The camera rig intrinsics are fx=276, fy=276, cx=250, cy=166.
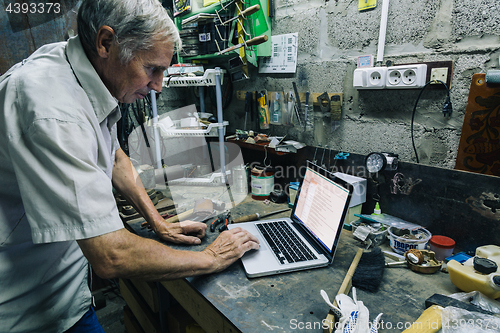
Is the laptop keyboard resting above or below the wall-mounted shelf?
below

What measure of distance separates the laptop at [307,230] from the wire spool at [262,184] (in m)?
0.37

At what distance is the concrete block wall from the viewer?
1023mm

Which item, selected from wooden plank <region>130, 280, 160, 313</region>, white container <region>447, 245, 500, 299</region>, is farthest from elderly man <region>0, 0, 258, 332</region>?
white container <region>447, 245, 500, 299</region>

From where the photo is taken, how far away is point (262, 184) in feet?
5.43

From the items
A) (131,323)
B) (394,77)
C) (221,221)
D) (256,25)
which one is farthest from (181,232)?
(256,25)

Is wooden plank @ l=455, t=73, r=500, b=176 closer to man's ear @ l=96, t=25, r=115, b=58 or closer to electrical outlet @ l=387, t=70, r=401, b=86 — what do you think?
electrical outlet @ l=387, t=70, r=401, b=86

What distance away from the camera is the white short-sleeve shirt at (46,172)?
62 cm

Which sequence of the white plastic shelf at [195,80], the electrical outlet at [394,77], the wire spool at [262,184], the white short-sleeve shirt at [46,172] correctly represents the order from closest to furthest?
the white short-sleeve shirt at [46,172]
the electrical outlet at [394,77]
the wire spool at [262,184]
the white plastic shelf at [195,80]

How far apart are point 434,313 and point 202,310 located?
2.24 ft

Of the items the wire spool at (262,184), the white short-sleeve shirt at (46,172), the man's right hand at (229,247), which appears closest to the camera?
the white short-sleeve shirt at (46,172)

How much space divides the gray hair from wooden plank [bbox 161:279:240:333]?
2.46 feet

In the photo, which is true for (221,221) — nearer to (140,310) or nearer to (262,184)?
(262,184)

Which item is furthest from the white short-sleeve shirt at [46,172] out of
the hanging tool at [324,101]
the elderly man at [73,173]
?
the hanging tool at [324,101]

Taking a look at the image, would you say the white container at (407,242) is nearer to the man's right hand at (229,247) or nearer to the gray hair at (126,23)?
the man's right hand at (229,247)
